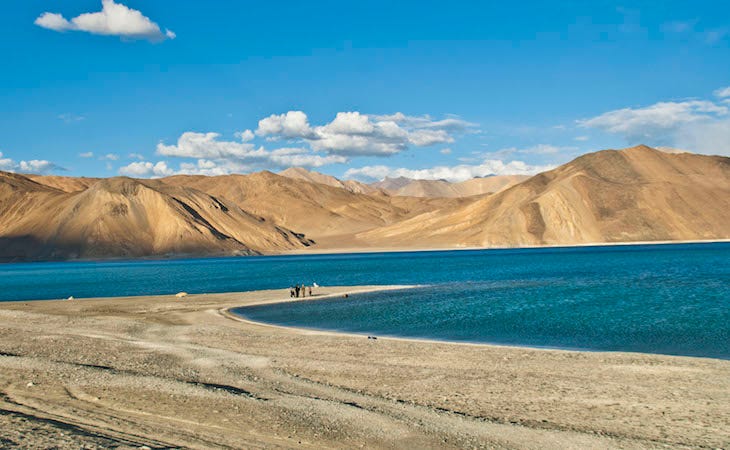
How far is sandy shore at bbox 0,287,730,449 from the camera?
1232 centimetres

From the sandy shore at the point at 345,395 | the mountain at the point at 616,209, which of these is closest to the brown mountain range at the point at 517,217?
the mountain at the point at 616,209

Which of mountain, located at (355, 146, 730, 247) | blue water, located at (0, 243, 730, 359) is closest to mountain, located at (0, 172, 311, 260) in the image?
mountain, located at (355, 146, 730, 247)

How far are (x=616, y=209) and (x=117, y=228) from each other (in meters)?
124

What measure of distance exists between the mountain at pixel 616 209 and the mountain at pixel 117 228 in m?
63.6

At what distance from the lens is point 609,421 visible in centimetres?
1409

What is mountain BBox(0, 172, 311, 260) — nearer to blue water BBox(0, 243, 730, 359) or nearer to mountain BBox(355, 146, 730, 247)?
mountain BBox(355, 146, 730, 247)

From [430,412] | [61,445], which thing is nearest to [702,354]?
[430,412]

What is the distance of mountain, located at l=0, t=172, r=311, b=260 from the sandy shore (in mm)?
147627

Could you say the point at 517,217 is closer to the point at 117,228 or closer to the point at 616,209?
the point at 616,209

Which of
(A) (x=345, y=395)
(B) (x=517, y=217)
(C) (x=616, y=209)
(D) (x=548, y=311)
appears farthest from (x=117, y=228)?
(A) (x=345, y=395)

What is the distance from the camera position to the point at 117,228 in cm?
17325

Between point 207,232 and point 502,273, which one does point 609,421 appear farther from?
point 207,232

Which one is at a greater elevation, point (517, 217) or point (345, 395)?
point (517, 217)

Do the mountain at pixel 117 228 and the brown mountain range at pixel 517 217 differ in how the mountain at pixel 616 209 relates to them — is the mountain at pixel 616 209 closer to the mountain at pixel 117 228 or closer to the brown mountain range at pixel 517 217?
the brown mountain range at pixel 517 217
